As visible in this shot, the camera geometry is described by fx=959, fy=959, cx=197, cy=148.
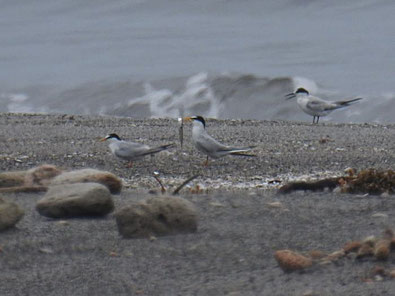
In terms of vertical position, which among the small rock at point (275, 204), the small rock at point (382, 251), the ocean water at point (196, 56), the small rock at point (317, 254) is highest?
the small rock at point (382, 251)

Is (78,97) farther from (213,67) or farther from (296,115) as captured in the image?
(296,115)

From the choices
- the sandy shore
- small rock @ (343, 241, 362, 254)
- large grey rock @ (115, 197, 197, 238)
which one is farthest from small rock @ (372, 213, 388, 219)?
large grey rock @ (115, 197, 197, 238)

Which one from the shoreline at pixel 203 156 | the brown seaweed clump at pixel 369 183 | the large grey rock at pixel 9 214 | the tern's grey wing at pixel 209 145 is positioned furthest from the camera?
the tern's grey wing at pixel 209 145

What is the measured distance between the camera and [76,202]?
4.01 m

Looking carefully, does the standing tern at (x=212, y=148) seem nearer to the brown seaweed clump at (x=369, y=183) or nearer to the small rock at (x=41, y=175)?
the small rock at (x=41, y=175)

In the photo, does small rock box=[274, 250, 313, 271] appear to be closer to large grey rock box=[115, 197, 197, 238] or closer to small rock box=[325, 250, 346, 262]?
small rock box=[325, 250, 346, 262]

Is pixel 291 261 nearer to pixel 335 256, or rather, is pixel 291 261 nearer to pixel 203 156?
pixel 335 256

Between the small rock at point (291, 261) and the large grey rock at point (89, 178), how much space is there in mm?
1597

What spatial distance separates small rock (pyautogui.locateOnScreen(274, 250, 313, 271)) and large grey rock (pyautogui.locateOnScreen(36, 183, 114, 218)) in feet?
3.45

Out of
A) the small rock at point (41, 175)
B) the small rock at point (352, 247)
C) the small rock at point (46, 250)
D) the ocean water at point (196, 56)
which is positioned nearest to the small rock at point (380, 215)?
the small rock at point (352, 247)

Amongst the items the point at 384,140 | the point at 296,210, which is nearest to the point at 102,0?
the point at 384,140

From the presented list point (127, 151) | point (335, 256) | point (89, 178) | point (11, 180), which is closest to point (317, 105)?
point (127, 151)

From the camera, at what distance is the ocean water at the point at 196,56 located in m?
13.4

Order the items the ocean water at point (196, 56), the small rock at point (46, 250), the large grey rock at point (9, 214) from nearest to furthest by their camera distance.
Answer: the small rock at point (46, 250) → the large grey rock at point (9, 214) → the ocean water at point (196, 56)
